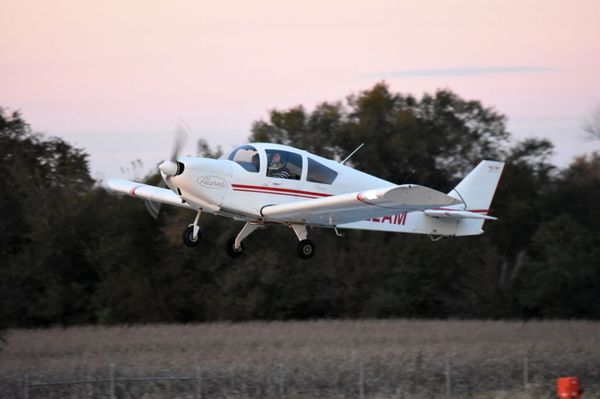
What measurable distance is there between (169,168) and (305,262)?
2193 centimetres

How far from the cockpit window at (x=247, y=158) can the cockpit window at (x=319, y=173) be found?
3.43ft

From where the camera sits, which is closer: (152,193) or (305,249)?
(305,249)

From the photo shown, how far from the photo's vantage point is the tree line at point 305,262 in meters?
35.3

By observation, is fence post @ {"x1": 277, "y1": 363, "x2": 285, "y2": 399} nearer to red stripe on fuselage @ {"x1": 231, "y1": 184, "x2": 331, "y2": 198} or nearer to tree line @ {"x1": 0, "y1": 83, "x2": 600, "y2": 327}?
red stripe on fuselage @ {"x1": 231, "y1": 184, "x2": 331, "y2": 198}

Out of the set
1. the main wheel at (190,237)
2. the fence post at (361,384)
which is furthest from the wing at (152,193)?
the fence post at (361,384)

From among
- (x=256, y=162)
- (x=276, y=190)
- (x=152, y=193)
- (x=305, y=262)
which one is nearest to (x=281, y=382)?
(x=152, y=193)

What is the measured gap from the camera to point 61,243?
3778 centimetres

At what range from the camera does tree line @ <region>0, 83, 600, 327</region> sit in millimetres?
35344

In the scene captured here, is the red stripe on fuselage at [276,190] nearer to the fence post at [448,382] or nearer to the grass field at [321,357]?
the grass field at [321,357]

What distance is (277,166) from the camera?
16.0m

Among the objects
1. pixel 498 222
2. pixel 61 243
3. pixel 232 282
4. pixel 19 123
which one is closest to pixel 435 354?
pixel 232 282

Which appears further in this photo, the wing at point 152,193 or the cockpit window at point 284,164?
the wing at point 152,193

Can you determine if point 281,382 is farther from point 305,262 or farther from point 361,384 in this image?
point 305,262

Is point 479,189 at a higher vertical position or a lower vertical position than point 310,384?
higher
